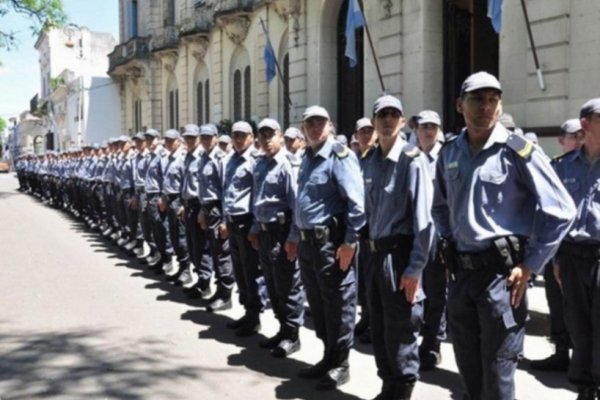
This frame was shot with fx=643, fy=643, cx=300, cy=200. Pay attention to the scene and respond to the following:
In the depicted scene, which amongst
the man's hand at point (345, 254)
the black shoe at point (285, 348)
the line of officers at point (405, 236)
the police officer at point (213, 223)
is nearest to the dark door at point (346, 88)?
the line of officers at point (405, 236)

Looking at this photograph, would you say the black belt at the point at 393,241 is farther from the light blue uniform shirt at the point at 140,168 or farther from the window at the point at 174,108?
the window at the point at 174,108

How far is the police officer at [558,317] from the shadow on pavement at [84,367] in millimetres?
2795

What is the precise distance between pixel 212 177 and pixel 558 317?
4.12 meters

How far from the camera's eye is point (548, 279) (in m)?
5.57

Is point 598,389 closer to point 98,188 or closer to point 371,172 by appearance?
point 371,172

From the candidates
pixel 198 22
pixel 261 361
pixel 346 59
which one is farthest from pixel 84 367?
pixel 198 22

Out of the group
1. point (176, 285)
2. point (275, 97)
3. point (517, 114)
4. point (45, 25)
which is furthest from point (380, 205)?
point (45, 25)

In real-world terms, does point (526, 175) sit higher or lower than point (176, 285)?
higher

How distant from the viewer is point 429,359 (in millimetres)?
5266

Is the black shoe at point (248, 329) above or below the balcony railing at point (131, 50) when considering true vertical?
below

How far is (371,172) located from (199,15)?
896 inches

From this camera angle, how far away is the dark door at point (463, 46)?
13664mm

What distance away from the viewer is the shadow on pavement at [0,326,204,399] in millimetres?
4848

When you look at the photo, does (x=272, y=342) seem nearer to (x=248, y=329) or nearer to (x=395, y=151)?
(x=248, y=329)
